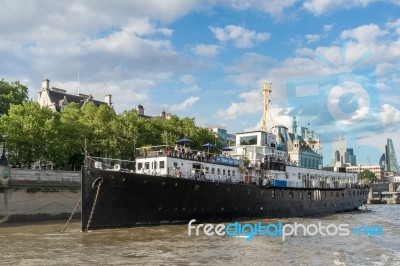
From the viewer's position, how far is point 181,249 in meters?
25.8

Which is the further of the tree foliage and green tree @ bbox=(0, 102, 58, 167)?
the tree foliage

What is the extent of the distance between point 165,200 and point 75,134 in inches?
1128

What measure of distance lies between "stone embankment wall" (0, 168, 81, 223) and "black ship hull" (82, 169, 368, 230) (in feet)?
58.5

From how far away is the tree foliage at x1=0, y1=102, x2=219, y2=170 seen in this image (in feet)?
181

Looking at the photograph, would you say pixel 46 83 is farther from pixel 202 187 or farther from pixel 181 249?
pixel 181 249

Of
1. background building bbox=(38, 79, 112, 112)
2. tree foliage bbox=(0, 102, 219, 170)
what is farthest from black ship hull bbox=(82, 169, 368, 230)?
background building bbox=(38, 79, 112, 112)

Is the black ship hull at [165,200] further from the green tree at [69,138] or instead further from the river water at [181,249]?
the green tree at [69,138]

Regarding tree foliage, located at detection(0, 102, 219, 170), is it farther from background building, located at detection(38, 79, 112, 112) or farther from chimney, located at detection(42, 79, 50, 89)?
chimney, located at detection(42, 79, 50, 89)

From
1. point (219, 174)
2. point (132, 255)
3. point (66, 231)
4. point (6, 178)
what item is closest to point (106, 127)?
point (6, 178)

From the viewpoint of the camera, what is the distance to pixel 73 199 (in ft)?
179

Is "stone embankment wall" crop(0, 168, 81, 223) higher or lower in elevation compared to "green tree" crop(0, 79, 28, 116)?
lower

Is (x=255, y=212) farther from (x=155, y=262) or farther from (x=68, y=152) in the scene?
(x=68, y=152)

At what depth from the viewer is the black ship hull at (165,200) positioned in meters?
33.5

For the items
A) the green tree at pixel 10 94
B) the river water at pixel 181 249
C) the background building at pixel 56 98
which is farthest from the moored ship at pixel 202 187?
the background building at pixel 56 98
